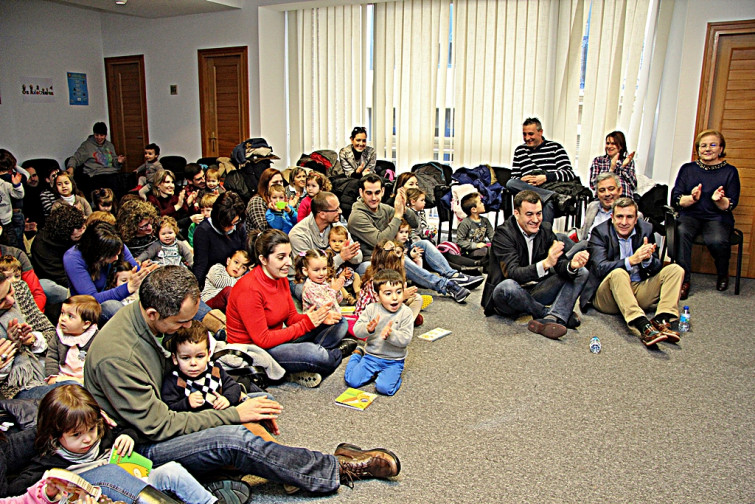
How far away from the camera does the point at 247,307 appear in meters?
3.42

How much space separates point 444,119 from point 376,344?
5.16 metres

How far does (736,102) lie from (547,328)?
131 inches

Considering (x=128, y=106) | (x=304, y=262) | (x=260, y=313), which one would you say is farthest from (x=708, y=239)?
(x=128, y=106)

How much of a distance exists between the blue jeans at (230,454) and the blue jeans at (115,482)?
0.24 m

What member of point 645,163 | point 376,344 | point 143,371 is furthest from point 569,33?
point 143,371

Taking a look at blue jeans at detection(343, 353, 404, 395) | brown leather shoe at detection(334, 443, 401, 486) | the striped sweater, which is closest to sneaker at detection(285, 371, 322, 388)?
blue jeans at detection(343, 353, 404, 395)

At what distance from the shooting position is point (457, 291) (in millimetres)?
5332

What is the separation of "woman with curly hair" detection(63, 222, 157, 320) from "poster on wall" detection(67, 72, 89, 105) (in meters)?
7.51

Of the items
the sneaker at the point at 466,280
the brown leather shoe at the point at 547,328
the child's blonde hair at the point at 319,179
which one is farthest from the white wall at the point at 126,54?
the brown leather shoe at the point at 547,328

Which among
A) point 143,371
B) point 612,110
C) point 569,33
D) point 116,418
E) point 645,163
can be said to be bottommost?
point 116,418

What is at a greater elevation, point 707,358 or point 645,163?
point 645,163

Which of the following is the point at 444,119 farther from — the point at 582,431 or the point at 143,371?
the point at 143,371

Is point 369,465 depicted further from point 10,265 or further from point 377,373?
point 10,265

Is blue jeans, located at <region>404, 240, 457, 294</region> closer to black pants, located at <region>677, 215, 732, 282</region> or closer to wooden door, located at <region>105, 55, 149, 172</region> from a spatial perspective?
black pants, located at <region>677, 215, 732, 282</region>
